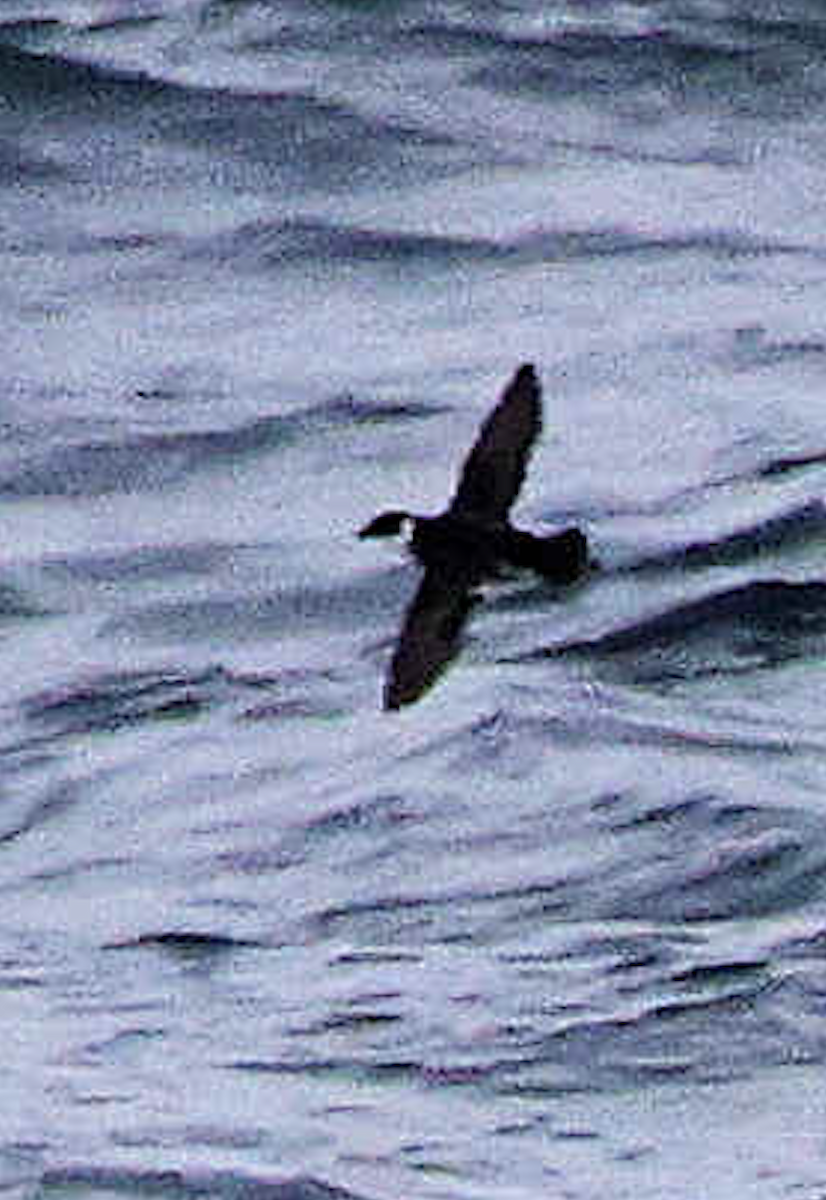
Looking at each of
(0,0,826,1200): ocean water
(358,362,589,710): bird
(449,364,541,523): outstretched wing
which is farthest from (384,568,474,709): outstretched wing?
(0,0,826,1200): ocean water

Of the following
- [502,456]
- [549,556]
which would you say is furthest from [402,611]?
[549,556]

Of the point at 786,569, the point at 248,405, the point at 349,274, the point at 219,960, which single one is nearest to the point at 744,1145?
the point at 219,960

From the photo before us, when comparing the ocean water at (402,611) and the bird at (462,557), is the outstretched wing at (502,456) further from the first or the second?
the ocean water at (402,611)

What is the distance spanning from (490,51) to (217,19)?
2.51 ft

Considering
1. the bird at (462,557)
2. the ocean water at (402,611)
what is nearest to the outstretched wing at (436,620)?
the bird at (462,557)

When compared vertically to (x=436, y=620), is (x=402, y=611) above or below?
below

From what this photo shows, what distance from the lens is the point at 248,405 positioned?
40.8 feet

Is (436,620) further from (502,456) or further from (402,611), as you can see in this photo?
(402,611)

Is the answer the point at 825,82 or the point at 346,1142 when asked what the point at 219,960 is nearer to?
the point at 346,1142

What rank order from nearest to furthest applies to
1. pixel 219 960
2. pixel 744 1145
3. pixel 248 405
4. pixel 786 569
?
pixel 744 1145
pixel 219 960
pixel 786 569
pixel 248 405

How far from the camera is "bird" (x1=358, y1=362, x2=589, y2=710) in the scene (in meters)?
9.16

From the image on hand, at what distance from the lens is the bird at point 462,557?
9.16 meters

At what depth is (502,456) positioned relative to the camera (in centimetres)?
963

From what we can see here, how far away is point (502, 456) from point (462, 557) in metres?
0.36
